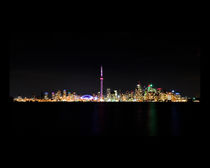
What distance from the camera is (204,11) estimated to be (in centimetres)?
239

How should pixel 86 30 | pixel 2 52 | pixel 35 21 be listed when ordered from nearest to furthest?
pixel 2 52 → pixel 35 21 → pixel 86 30

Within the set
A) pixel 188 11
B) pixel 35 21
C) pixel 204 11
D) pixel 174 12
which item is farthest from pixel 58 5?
pixel 204 11

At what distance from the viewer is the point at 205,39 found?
7.97 ft
